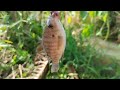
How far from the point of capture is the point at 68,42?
207cm

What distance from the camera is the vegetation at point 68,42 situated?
6.79 feet

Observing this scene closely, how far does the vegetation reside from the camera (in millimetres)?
2068
